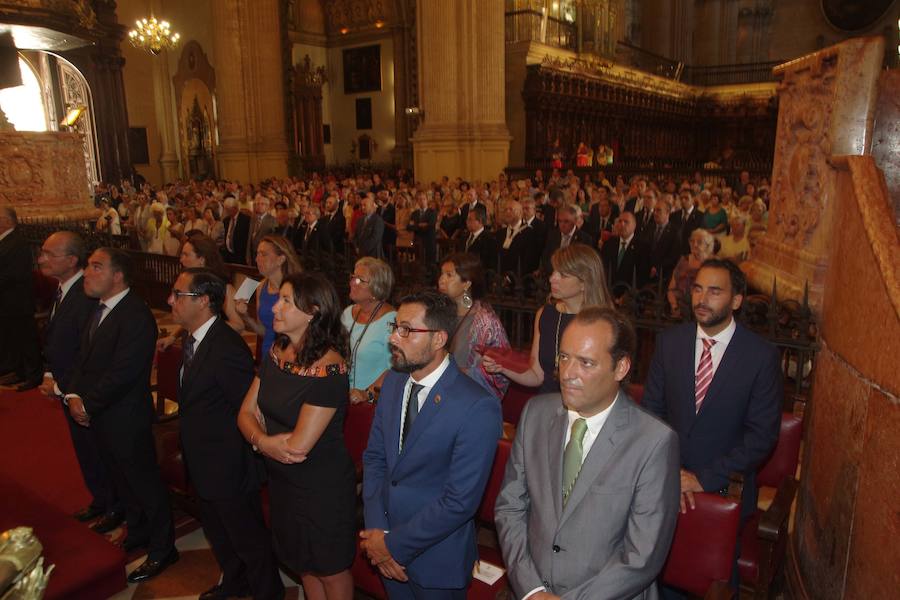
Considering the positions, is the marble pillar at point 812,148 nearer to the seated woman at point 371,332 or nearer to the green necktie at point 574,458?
the green necktie at point 574,458

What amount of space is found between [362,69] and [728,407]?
24053 mm

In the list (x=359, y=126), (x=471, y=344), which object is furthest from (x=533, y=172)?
(x=471, y=344)

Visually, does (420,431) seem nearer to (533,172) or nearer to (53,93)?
(533,172)

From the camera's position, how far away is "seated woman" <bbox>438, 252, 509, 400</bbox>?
352 cm

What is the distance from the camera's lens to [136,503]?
3.64 m

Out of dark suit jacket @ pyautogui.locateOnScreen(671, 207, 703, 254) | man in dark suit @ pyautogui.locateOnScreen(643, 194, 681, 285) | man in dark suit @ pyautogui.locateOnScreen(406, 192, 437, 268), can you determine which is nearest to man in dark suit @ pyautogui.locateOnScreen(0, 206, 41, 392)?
man in dark suit @ pyautogui.locateOnScreen(406, 192, 437, 268)

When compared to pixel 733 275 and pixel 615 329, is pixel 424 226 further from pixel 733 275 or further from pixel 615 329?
pixel 615 329

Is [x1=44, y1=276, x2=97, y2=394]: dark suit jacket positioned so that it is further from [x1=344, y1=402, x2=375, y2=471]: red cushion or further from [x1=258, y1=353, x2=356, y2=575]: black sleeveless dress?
[x1=258, y1=353, x2=356, y2=575]: black sleeveless dress

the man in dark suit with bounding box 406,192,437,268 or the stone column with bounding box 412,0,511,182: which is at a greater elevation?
the stone column with bounding box 412,0,511,182

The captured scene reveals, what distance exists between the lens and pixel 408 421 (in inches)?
97.7

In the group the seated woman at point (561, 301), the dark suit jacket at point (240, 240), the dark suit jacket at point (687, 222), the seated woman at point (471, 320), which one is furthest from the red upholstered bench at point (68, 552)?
the dark suit jacket at point (687, 222)

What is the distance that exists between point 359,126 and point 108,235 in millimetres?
16531

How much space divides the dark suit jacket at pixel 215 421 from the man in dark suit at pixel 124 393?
60 centimetres

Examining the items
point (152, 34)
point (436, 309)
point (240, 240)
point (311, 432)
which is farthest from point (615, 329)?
point (152, 34)
